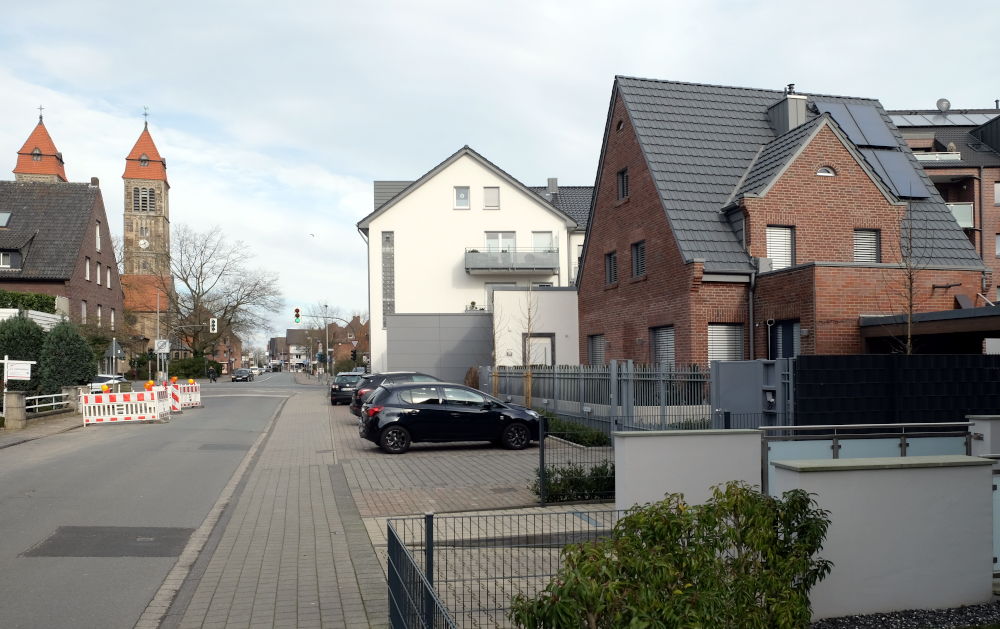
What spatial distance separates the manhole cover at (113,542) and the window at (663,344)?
15.4 m

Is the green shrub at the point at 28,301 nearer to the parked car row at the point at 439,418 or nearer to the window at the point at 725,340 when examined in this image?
the parked car row at the point at 439,418

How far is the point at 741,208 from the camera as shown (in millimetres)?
21797

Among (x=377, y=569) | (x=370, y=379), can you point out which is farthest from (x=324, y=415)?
(x=377, y=569)

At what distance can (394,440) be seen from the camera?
17.0 m

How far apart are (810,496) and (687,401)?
9107 millimetres

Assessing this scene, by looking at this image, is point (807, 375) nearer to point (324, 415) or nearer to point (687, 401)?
point (687, 401)

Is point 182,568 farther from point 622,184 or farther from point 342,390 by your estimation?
point 342,390

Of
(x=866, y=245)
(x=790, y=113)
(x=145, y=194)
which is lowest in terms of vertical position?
(x=866, y=245)

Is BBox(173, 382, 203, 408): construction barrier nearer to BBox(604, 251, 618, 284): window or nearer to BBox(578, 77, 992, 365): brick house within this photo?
BBox(604, 251, 618, 284): window

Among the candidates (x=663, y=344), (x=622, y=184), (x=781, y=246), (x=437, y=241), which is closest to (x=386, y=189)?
(x=437, y=241)

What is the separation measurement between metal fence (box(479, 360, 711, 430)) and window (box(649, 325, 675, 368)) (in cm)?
305

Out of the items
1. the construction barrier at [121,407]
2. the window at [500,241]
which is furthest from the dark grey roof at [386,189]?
the construction barrier at [121,407]

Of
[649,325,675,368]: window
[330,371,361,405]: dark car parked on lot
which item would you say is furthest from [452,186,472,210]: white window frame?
[649,325,675,368]: window

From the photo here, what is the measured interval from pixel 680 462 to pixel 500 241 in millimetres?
41332
